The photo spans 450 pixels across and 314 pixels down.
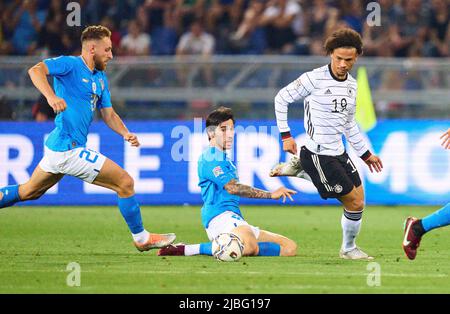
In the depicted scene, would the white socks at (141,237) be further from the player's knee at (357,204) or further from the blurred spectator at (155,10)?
the blurred spectator at (155,10)

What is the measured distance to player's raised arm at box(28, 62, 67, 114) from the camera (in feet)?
32.4

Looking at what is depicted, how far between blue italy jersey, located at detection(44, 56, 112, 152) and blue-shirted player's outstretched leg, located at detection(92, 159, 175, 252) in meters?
0.43

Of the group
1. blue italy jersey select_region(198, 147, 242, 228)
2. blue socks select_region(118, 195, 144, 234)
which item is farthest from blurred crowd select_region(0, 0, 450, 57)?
blue italy jersey select_region(198, 147, 242, 228)

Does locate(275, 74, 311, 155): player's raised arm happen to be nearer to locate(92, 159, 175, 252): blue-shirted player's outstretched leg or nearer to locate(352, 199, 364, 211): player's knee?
locate(352, 199, 364, 211): player's knee

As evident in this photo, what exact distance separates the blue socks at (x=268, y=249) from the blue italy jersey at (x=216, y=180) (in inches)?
17.5

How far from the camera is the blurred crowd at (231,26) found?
20.1 m

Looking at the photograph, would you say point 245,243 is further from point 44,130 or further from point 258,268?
point 44,130

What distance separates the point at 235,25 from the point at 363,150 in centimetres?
1019

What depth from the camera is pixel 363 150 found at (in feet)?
36.0

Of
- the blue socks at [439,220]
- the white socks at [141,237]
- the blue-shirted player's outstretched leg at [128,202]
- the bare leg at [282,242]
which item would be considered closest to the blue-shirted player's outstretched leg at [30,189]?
the blue-shirted player's outstretched leg at [128,202]

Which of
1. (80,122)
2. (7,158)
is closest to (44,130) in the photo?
(7,158)

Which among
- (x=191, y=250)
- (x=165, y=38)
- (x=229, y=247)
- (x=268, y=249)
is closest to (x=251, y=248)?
(x=268, y=249)

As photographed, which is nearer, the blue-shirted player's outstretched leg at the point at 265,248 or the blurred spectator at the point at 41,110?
the blue-shirted player's outstretched leg at the point at 265,248

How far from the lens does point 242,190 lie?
10141 millimetres
